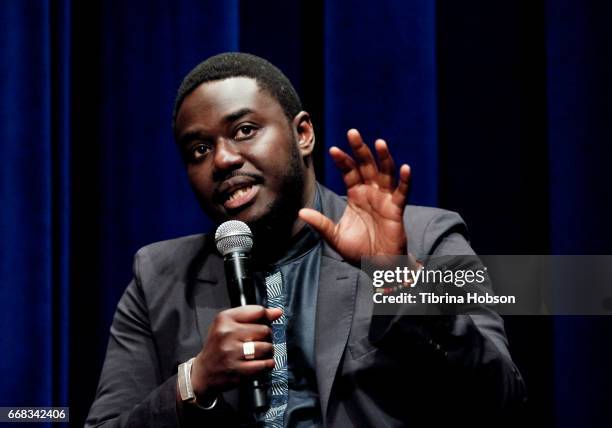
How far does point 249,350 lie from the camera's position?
3.50ft

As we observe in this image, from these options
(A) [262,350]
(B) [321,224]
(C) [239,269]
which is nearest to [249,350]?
(A) [262,350]

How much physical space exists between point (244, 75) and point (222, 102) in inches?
3.7

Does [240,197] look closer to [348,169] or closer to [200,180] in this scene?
[200,180]

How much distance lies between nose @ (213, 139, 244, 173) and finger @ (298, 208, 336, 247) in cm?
29

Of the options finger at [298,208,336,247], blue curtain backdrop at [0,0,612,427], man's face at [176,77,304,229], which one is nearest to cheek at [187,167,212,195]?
man's face at [176,77,304,229]

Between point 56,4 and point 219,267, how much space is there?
0.91 m

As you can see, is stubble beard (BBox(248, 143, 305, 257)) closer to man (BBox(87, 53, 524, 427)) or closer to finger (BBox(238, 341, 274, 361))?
man (BBox(87, 53, 524, 427))

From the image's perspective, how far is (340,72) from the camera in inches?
70.2

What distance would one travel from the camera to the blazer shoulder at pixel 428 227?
1.38 m

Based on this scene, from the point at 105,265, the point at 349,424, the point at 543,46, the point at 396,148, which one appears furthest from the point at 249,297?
the point at 543,46

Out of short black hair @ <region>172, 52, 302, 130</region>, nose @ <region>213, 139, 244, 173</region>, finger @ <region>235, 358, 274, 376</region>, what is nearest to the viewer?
finger @ <region>235, 358, 274, 376</region>

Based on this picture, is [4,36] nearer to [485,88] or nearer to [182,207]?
[182,207]

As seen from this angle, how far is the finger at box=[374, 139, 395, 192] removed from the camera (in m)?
1.06

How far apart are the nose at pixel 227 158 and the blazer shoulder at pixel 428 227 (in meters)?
0.35
